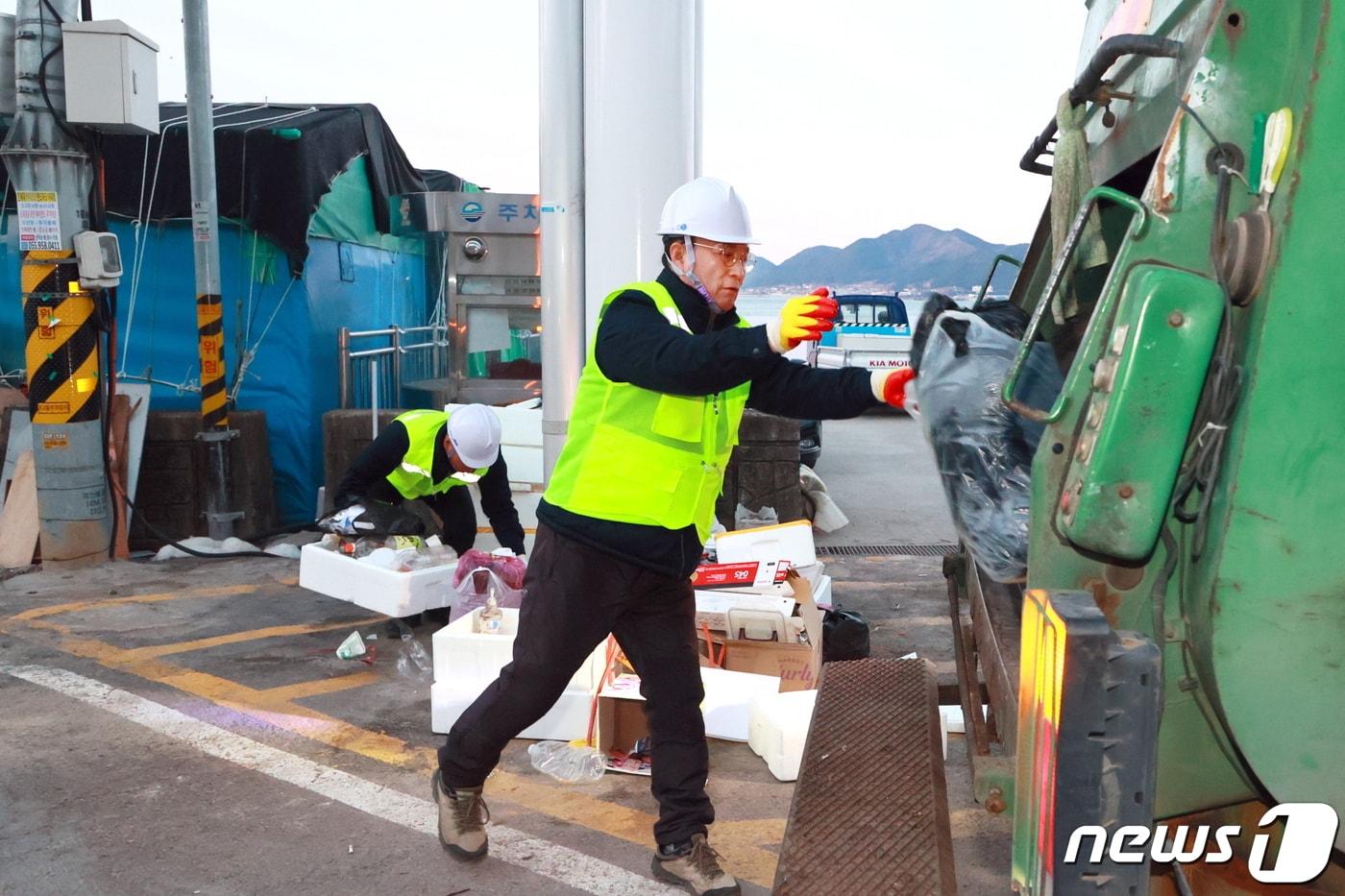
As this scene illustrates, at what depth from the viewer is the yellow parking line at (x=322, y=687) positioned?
197 inches

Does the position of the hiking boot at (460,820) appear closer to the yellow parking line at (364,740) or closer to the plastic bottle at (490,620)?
the yellow parking line at (364,740)

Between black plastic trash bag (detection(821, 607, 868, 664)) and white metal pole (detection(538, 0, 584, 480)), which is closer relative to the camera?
black plastic trash bag (detection(821, 607, 868, 664))

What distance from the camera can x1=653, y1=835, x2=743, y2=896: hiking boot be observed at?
328 centimetres

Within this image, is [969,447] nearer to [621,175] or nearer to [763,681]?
[763,681]

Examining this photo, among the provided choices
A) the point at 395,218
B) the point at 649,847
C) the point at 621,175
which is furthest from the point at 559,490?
the point at 395,218

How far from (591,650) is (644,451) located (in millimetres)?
579

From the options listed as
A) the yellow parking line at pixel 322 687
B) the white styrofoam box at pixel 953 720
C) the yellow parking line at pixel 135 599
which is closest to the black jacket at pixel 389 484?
the yellow parking line at pixel 322 687

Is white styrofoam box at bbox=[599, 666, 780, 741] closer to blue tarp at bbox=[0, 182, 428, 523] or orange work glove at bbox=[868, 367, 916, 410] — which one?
orange work glove at bbox=[868, 367, 916, 410]

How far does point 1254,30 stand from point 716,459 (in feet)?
5.99

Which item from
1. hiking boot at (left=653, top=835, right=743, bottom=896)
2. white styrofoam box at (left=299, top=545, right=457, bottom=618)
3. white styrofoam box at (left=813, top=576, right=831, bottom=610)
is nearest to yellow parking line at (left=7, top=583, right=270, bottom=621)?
white styrofoam box at (left=299, top=545, right=457, bottom=618)

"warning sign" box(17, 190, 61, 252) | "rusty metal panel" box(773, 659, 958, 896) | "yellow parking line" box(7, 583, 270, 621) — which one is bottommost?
"yellow parking line" box(7, 583, 270, 621)

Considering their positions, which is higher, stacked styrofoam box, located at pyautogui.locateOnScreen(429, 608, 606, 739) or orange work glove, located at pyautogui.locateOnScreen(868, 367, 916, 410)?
Answer: orange work glove, located at pyautogui.locateOnScreen(868, 367, 916, 410)

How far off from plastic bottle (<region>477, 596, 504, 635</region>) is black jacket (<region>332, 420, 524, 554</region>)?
1.19m

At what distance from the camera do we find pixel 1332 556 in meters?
1.59
